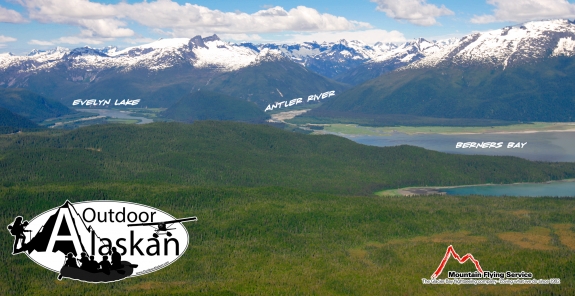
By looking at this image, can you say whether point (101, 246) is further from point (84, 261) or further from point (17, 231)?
point (17, 231)

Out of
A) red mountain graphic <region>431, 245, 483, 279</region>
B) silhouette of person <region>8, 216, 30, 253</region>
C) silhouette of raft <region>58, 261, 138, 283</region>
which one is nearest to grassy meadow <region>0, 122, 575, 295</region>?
silhouette of raft <region>58, 261, 138, 283</region>

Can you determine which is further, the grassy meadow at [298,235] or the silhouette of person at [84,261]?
the grassy meadow at [298,235]

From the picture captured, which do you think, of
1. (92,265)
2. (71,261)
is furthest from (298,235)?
(71,261)

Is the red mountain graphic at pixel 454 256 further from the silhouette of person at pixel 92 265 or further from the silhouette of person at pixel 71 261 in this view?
the silhouette of person at pixel 71 261

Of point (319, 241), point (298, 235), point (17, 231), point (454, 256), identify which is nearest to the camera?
point (454, 256)

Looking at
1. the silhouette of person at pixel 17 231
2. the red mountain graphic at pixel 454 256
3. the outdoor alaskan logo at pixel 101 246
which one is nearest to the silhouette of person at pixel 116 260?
the outdoor alaskan logo at pixel 101 246

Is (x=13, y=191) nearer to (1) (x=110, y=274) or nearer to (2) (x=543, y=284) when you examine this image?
(1) (x=110, y=274)

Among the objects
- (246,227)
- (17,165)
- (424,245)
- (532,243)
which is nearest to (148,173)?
(17,165)
